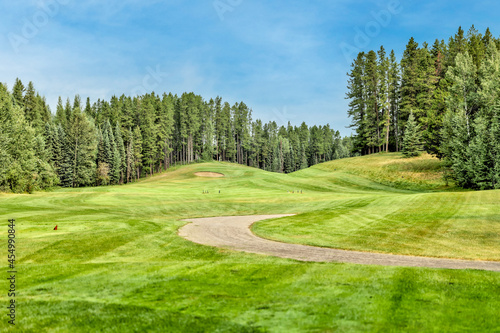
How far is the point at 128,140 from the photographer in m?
93.1

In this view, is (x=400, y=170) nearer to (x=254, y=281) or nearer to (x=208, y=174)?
(x=208, y=174)

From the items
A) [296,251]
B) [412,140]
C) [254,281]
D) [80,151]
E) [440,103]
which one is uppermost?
[440,103]

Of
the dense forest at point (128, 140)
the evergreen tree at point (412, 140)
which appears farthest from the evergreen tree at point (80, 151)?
the evergreen tree at point (412, 140)

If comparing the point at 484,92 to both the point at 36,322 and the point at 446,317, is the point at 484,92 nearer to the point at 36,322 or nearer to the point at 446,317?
the point at 446,317

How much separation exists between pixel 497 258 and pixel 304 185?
43.3 meters

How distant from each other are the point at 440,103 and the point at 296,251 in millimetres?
56096

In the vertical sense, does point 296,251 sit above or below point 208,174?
below

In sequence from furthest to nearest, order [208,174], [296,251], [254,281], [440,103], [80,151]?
[208,174], [80,151], [440,103], [296,251], [254,281]

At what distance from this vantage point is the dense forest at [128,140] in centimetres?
5391

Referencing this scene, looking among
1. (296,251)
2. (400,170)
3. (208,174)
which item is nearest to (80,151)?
(208,174)

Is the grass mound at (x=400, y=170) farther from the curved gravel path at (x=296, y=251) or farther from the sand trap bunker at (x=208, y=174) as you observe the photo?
the curved gravel path at (x=296, y=251)

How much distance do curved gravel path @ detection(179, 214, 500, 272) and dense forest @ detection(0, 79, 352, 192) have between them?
1737 inches

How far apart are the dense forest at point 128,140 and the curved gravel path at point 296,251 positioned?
1737 inches

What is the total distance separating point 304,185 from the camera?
57.0 m
